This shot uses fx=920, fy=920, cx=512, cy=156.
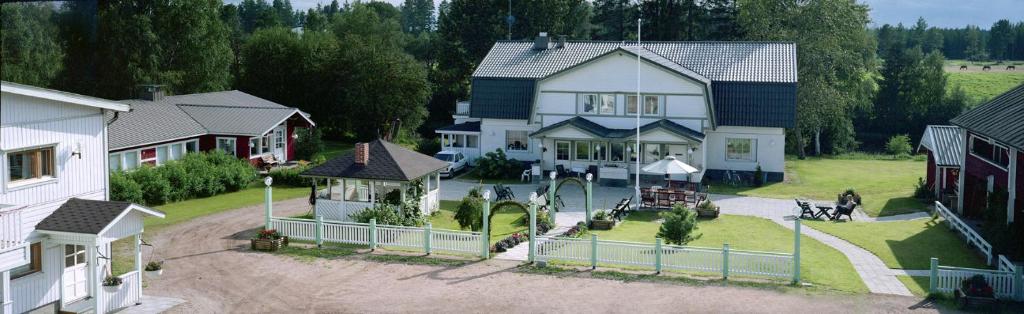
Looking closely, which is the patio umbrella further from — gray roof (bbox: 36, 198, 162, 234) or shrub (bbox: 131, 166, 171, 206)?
gray roof (bbox: 36, 198, 162, 234)

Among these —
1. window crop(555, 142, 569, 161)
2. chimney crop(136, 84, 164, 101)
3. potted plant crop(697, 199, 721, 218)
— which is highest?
chimney crop(136, 84, 164, 101)

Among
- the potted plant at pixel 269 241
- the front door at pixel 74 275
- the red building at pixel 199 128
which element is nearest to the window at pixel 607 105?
the red building at pixel 199 128

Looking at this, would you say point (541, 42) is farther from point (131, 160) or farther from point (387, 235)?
point (387, 235)

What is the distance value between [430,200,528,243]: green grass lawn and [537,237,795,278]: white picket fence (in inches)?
126

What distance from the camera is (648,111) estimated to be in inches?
1473

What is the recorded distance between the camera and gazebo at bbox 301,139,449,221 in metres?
26.0

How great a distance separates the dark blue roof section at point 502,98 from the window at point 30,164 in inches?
950

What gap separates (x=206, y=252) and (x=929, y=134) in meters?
24.4

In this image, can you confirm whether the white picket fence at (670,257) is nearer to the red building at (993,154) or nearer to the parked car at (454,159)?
the red building at (993,154)

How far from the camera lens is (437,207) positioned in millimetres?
29141

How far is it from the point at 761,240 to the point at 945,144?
1045cm

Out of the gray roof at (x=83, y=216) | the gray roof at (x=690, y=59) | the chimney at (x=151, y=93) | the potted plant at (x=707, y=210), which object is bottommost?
the potted plant at (x=707, y=210)

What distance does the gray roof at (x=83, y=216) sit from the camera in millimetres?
16406

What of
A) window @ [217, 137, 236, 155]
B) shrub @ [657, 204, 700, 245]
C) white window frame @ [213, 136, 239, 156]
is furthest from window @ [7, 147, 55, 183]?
window @ [217, 137, 236, 155]
